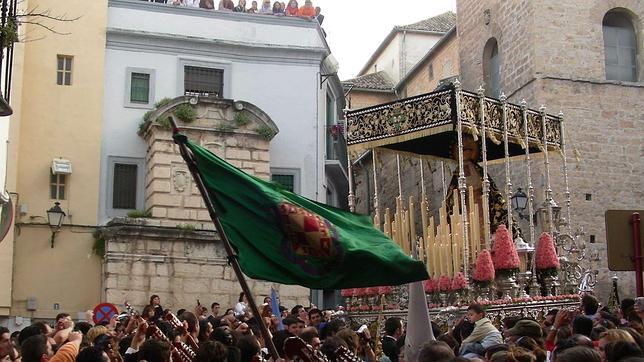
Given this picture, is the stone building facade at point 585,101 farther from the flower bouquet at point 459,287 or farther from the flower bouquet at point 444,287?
the flower bouquet at point 459,287

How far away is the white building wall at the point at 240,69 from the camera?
70.6 ft

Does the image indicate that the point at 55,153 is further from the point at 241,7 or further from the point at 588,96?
the point at 588,96

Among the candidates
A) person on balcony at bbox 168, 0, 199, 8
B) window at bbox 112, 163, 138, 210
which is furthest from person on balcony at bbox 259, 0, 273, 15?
window at bbox 112, 163, 138, 210

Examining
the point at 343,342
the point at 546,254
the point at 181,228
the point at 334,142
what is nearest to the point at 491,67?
the point at 334,142

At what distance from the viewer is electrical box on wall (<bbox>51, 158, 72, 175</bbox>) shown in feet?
66.9

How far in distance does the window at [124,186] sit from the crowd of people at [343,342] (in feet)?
38.3

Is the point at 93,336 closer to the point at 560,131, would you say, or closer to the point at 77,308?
the point at 560,131

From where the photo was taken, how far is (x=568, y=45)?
2189cm

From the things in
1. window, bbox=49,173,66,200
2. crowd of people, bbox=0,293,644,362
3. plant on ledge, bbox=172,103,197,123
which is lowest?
crowd of people, bbox=0,293,644,362

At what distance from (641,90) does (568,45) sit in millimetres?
2185

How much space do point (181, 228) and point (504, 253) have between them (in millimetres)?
9137

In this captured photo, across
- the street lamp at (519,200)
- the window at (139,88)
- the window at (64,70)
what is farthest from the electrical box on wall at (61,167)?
the street lamp at (519,200)

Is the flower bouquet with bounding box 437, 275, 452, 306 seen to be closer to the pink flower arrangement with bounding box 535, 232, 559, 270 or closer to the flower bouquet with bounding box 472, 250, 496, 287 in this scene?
the flower bouquet with bounding box 472, 250, 496, 287

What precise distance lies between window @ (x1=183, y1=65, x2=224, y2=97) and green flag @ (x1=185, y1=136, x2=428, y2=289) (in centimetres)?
1646
